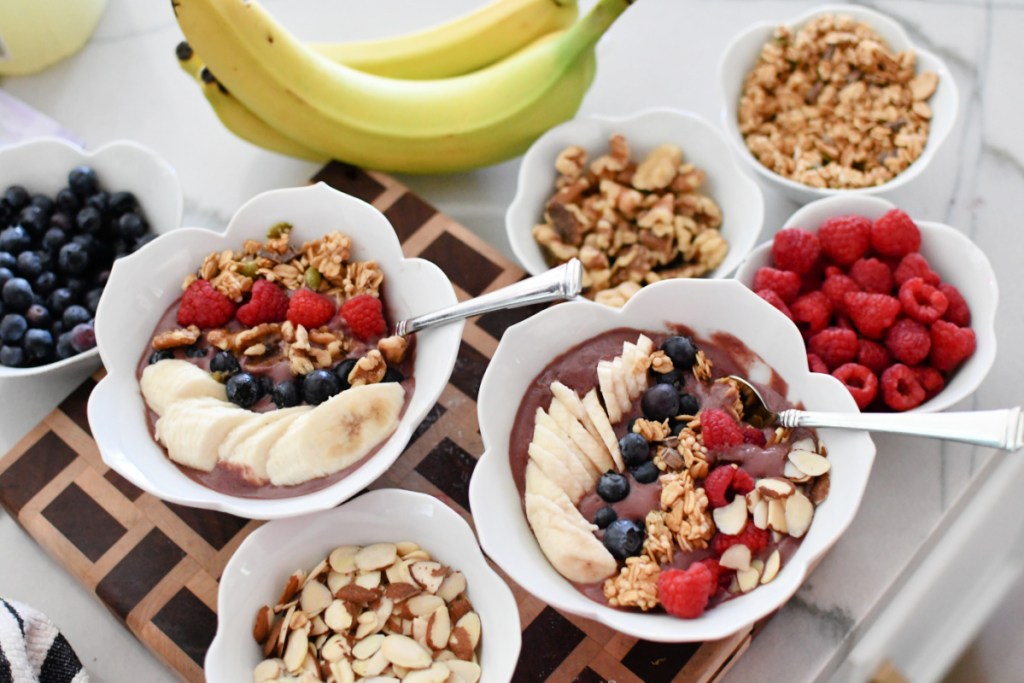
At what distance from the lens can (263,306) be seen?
159 cm

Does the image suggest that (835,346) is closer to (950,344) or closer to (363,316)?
(950,344)

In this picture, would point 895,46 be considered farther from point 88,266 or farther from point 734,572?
point 88,266

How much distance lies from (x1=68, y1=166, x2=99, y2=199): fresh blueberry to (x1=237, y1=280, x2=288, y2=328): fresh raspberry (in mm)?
525

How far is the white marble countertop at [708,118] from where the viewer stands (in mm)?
1620

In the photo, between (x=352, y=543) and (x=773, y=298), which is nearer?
(x=352, y=543)

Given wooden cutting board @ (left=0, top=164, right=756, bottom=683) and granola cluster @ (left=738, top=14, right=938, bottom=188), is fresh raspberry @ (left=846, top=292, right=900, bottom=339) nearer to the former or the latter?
granola cluster @ (left=738, top=14, right=938, bottom=188)

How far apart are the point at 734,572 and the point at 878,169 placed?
885mm

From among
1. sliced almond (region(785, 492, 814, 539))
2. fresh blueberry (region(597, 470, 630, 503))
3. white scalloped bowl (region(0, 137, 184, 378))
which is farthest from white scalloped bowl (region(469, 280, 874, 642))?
white scalloped bowl (region(0, 137, 184, 378))

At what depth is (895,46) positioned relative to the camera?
1.99 m

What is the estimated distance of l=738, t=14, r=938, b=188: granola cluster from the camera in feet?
6.16

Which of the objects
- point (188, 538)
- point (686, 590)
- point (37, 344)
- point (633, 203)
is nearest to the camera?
point (686, 590)

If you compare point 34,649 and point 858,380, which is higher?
point 858,380

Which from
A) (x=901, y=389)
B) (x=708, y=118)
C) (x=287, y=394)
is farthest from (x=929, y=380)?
(x=287, y=394)

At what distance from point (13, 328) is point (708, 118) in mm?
1397
